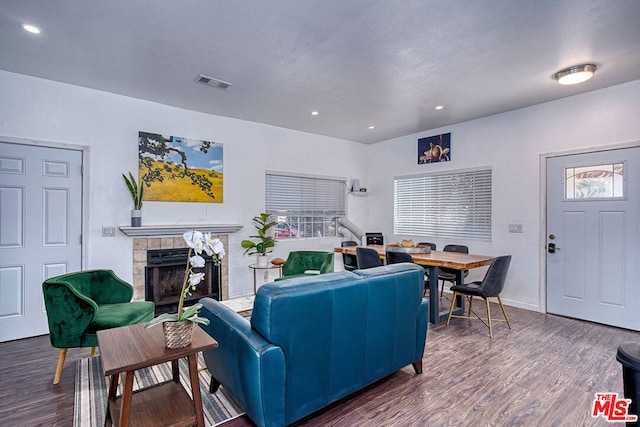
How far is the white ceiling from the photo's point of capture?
2266 mm

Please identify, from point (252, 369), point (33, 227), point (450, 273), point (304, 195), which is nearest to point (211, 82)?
point (33, 227)

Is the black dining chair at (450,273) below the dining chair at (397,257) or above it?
below

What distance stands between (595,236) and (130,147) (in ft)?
18.6

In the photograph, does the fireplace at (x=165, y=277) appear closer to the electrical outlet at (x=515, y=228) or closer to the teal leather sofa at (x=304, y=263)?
the teal leather sofa at (x=304, y=263)

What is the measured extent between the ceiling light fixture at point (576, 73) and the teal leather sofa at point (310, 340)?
8.59 ft

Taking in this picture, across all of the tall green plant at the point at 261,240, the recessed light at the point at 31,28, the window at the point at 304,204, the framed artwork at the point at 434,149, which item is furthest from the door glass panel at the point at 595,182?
the recessed light at the point at 31,28

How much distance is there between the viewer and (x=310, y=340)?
1872mm

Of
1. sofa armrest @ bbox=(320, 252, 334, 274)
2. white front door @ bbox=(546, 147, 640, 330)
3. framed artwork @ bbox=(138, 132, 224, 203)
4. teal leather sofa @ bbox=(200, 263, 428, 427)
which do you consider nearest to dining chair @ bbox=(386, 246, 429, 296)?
sofa armrest @ bbox=(320, 252, 334, 274)

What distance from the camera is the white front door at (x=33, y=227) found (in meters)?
3.35

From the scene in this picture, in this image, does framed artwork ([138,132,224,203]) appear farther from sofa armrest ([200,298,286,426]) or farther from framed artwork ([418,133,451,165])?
framed artwork ([418,133,451,165])

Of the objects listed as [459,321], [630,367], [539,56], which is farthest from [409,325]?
[539,56]

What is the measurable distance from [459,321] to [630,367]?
286 centimetres

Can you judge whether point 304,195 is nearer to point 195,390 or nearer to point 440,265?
point 440,265

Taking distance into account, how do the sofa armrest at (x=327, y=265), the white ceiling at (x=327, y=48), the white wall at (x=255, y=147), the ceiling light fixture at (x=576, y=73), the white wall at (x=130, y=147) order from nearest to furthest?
the white ceiling at (x=327, y=48) < the ceiling light fixture at (x=576, y=73) < the white wall at (x=130, y=147) < the white wall at (x=255, y=147) < the sofa armrest at (x=327, y=265)
